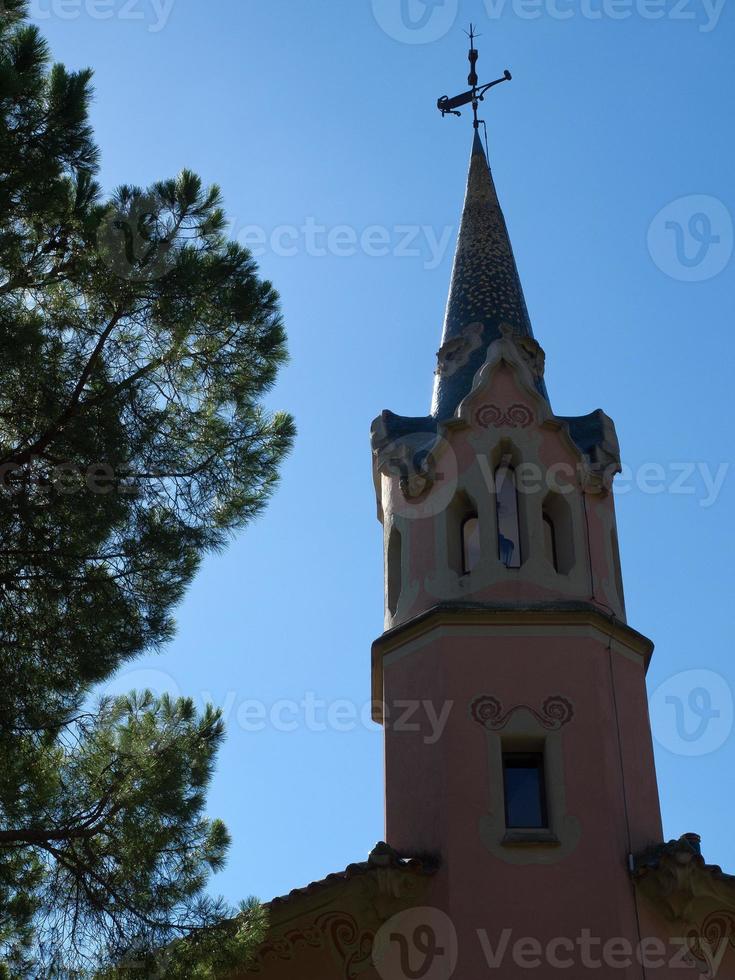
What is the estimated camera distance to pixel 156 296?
10.4 meters

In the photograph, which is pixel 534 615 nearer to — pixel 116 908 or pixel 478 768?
pixel 478 768

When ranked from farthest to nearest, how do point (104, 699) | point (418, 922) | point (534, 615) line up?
1. point (534, 615)
2. point (418, 922)
3. point (104, 699)

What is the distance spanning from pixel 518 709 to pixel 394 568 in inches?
104

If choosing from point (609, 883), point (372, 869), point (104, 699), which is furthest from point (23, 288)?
point (609, 883)

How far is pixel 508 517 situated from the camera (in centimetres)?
1557

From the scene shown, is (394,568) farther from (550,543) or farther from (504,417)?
(504,417)

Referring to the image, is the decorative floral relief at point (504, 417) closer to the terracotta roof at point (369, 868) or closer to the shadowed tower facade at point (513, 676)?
the shadowed tower facade at point (513, 676)

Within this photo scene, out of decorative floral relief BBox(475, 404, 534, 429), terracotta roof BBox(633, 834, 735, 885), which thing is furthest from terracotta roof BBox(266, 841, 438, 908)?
decorative floral relief BBox(475, 404, 534, 429)

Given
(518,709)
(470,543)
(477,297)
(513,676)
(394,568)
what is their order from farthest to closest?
(477,297) → (394,568) → (470,543) → (513,676) → (518,709)

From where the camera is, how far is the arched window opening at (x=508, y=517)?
601 inches

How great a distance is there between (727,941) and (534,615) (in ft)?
11.2

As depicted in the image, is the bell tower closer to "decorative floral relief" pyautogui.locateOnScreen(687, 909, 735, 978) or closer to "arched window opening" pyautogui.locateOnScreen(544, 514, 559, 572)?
"arched window opening" pyautogui.locateOnScreen(544, 514, 559, 572)

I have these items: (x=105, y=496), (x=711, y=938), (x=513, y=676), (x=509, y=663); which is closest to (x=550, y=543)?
(x=509, y=663)

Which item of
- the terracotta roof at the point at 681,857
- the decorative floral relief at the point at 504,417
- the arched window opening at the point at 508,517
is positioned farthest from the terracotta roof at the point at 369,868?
the decorative floral relief at the point at 504,417
